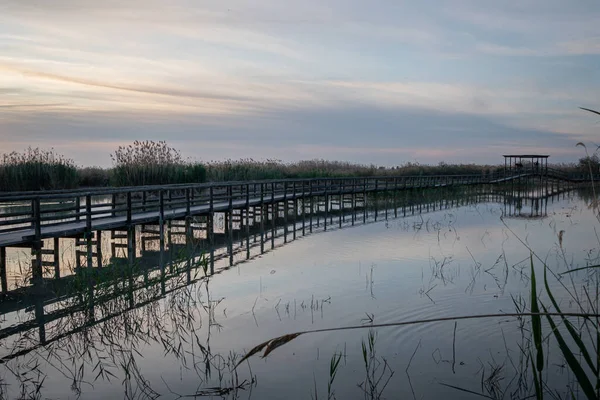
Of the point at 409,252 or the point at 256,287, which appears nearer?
the point at 256,287

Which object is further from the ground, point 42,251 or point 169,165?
point 169,165

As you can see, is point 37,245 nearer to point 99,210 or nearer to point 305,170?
point 99,210

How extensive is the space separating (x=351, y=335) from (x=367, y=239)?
9.52m

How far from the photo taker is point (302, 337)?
675 centimetres

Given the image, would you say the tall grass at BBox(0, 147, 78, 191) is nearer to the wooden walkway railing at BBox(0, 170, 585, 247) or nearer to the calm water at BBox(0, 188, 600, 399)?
the wooden walkway railing at BBox(0, 170, 585, 247)

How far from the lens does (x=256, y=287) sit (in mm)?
9695

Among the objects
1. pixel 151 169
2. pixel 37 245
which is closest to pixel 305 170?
pixel 151 169

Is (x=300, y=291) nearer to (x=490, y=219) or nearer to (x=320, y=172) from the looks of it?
(x=490, y=219)

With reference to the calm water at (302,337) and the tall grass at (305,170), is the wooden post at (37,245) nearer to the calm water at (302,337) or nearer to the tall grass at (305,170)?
the calm water at (302,337)

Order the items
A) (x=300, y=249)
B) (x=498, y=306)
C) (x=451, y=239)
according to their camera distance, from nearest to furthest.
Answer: (x=498, y=306) → (x=300, y=249) → (x=451, y=239)

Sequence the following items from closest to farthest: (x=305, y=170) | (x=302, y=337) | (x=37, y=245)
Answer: (x=302, y=337), (x=37, y=245), (x=305, y=170)

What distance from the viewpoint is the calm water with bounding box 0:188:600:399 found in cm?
525

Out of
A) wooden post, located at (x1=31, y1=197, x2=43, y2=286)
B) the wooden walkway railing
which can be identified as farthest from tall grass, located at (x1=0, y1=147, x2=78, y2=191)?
wooden post, located at (x1=31, y1=197, x2=43, y2=286)

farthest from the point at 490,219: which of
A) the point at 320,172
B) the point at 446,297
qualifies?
the point at 320,172
